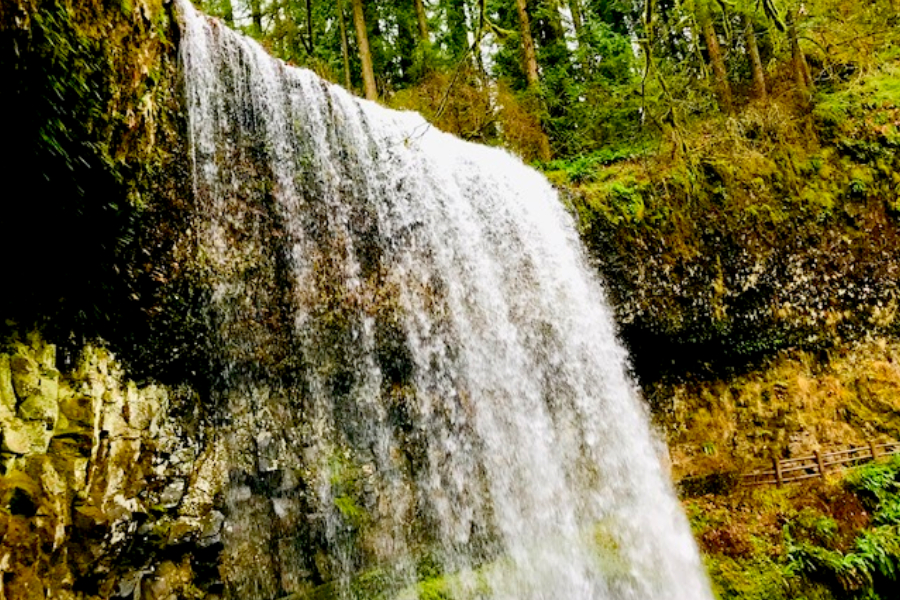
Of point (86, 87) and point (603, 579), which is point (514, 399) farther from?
point (86, 87)

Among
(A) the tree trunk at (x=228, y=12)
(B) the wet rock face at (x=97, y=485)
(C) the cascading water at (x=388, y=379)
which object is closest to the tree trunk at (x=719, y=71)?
(C) the cascading water at (x=388, y=379)

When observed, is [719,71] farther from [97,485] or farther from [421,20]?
[97,485]

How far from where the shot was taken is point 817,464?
8.80 metres

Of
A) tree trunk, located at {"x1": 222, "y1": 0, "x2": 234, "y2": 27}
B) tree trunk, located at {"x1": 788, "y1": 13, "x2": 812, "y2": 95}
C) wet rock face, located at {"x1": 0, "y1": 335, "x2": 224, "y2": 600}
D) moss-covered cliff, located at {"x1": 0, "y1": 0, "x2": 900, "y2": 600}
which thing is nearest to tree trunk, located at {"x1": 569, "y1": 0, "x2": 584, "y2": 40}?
tree trunk, located at {"x1": 788, "y1": 13, "x2": 812, "y2": 95}

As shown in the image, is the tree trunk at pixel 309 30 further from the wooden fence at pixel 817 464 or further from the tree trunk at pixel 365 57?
the wooden fence at pixel 817 464

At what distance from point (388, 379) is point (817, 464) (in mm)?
6500

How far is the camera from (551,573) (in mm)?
7094

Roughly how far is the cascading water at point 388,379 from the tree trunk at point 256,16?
8.48 metres

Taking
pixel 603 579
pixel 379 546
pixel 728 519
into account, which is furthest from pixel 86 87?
pixel 728 519

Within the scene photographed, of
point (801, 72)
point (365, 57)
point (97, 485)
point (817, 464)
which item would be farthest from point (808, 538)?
point (365, 57)

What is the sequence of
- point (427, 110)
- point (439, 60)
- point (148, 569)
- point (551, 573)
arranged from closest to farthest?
point (148, 569) < point (551, 573) < point (427, 110) < point (439, 60)

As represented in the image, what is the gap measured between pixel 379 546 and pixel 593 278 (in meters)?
5.01

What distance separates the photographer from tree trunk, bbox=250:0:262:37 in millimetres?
14731

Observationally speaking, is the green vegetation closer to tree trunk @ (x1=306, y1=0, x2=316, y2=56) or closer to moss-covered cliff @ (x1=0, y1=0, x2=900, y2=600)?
moss-covered cliff @ (x1=0, y1=0, x2=900, y2=600)
